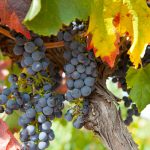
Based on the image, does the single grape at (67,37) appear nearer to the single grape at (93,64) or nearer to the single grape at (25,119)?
the single grape at (93,64)

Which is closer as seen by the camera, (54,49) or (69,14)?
(69,14)

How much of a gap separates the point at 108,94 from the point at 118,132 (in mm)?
89

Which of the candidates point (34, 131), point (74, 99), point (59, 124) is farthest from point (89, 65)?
point (59, 124)

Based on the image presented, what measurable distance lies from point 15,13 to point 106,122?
32 cm

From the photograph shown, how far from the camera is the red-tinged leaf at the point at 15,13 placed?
84 centimetres

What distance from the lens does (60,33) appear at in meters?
0.95

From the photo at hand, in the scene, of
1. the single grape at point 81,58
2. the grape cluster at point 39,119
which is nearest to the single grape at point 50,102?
the grape cluster at point 39,119

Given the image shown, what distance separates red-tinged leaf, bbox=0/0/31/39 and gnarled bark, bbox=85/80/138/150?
8.9 inches

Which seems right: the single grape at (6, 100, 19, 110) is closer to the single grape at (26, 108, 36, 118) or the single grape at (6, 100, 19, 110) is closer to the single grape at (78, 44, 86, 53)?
the single grape at (26, 108, 36, 118)

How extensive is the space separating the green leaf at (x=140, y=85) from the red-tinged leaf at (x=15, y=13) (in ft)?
0.85

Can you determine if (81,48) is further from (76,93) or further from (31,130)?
(31,130)

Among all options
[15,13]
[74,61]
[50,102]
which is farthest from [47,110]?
[15,13]

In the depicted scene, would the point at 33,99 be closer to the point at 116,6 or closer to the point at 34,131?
the point at 34,131

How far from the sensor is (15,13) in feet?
2.78
